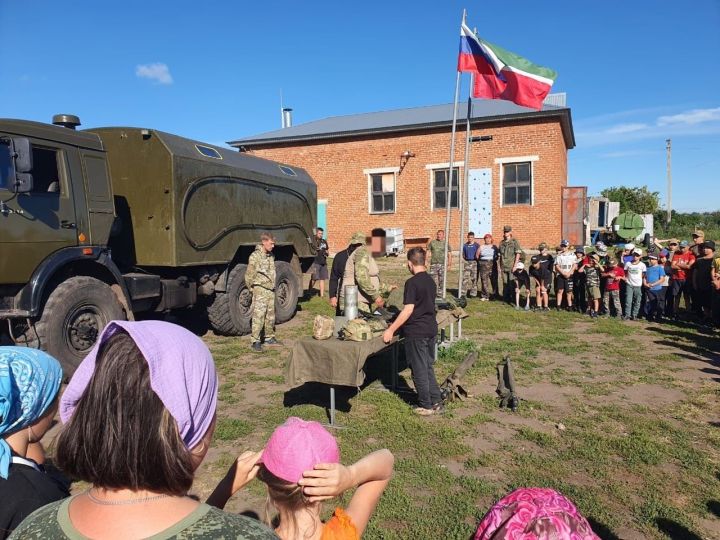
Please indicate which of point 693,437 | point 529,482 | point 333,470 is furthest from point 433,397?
point 333,470

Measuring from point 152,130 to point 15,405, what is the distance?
673 cm

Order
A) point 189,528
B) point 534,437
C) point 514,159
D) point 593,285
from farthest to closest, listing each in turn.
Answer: point 514,159 < point 593,285 < point 534,437 < point 189,528

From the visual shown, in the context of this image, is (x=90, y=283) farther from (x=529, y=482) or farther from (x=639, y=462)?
(x=639, y=462)

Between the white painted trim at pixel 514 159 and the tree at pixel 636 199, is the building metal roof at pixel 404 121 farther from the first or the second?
the tree at pixel 636 199

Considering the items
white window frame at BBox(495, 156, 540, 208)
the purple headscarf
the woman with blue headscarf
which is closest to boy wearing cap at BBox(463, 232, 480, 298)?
white window frame at BBox(495, 156, 540, 208)

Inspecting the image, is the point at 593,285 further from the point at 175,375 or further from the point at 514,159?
the point at 175,375

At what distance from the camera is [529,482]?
405 centimetres

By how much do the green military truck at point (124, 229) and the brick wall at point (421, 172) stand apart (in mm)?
11330

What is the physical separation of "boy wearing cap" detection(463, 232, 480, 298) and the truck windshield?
10.4 m

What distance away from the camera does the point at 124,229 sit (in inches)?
305

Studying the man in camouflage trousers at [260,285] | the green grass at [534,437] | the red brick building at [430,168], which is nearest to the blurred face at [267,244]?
the man in camouflage trousers at [260,285]

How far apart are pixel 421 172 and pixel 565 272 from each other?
432 inches

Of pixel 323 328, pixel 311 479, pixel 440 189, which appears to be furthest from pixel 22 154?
pixel 440 189

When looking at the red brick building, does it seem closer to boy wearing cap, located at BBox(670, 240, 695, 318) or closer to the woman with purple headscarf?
boy wearing cap, located at BBox(670, 240, 695, 318)
